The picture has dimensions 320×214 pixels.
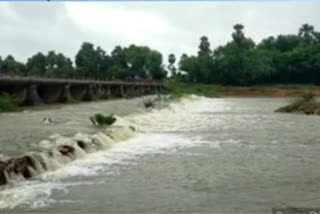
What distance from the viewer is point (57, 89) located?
242 feet

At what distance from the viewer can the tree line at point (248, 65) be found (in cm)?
13312

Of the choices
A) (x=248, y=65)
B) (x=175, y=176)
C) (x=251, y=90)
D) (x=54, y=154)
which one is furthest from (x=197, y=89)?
(x=175, y=176)

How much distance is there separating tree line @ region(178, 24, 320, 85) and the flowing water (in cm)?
10643

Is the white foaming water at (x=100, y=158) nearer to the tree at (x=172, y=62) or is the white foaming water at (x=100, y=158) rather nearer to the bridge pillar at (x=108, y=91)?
the bridge pillar at (x=108, y=91)

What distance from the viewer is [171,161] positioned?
20.6 metres

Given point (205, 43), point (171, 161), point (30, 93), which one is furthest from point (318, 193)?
point (205, 43)

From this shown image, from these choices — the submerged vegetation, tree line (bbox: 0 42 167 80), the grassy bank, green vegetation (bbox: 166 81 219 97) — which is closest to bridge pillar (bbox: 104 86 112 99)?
Answer: green vegetation (bbox: 166 81 219 97)

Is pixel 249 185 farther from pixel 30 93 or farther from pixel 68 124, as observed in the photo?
pixel 30 93

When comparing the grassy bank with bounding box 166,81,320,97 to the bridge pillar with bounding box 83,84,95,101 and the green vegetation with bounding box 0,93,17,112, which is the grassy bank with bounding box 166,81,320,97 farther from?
the green vegetation with bounding box 0,93,17,112

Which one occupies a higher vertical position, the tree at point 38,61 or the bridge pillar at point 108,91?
the tree at point 38,61

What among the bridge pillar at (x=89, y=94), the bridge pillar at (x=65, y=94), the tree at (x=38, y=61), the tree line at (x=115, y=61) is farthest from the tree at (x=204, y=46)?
the bridge pillar at (x=65, y=94)

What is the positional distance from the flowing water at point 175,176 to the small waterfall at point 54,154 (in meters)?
0.30

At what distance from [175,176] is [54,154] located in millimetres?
4461

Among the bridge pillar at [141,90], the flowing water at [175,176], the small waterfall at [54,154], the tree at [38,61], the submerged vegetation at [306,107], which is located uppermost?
the tree at [38,61]
